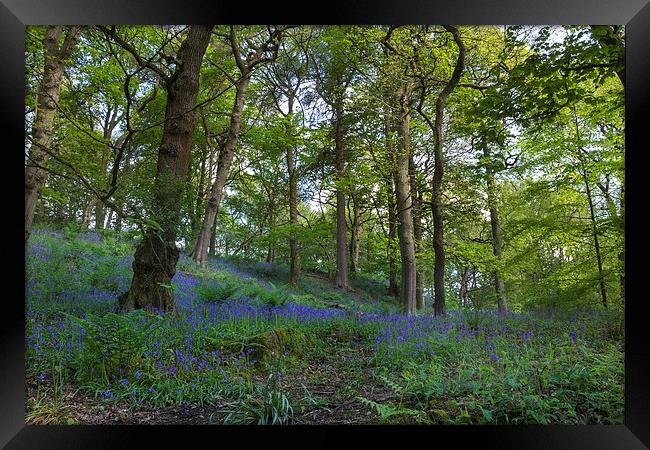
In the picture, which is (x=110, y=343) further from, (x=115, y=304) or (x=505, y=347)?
(x=505, y=347)

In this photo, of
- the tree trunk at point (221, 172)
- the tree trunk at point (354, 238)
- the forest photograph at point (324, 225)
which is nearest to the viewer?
the forest photograph at point (324, 225)

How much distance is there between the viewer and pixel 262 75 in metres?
3.63

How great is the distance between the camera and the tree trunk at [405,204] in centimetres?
381

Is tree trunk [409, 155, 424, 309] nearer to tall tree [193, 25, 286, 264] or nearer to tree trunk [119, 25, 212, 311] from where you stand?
tall tree [193, 25, 286, 264]

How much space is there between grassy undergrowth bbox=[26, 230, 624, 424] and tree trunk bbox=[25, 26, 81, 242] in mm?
304

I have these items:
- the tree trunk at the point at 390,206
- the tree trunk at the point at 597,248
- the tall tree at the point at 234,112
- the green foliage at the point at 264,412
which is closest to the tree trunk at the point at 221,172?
the tall tree at the point at 234,112

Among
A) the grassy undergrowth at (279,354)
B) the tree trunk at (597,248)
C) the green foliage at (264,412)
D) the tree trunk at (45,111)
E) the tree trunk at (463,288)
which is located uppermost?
the tree trunk at (45,111)

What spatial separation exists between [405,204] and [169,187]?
2362 millimetres

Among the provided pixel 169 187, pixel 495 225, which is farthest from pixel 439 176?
pixel 169 187

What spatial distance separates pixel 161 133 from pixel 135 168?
401 mm

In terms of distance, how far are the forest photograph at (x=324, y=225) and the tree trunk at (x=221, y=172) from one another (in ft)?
0.07

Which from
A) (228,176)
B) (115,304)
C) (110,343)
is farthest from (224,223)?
(110,343)

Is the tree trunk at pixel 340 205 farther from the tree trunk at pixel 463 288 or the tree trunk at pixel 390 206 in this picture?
the tree trunk at pixel 463 288
